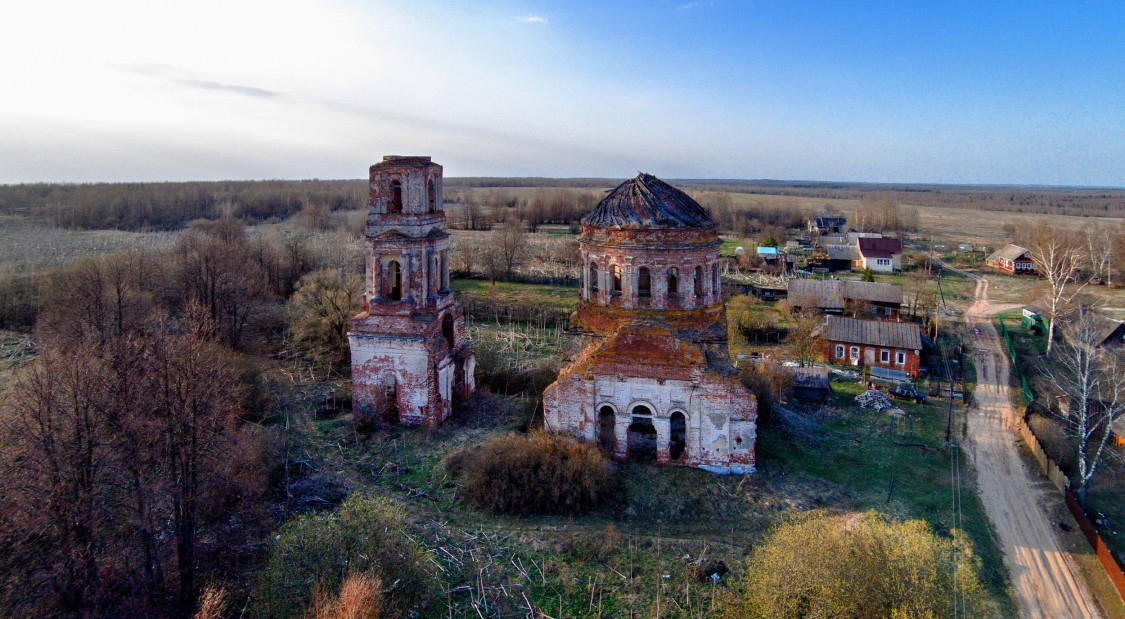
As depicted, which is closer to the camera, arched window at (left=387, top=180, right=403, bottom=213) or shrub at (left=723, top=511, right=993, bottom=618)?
shrub at (left=723, top=511, right=993, bottom=618)

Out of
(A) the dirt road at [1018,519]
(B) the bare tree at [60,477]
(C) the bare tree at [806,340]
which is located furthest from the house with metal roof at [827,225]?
(B) the bare tree at [60,477]

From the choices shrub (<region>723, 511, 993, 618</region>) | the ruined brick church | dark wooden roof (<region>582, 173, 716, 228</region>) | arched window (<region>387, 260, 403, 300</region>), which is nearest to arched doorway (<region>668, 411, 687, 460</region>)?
the ruined brick church

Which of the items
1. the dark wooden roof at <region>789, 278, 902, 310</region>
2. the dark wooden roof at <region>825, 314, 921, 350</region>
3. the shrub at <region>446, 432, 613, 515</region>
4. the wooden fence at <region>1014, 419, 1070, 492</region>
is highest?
the dark wooden roof at <region>789, 278, 902, 310</region>

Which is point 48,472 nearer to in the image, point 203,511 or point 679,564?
point 203,511

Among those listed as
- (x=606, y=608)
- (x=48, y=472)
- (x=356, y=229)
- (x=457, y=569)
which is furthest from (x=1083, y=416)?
(x=356, y=229)

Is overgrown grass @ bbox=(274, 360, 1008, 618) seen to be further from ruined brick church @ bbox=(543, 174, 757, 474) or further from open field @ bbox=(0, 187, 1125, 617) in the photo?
ruined brick church @ bbox=(543, 174, 757, 474)

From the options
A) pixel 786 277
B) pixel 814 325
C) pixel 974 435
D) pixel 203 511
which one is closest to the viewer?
pixel 203 511

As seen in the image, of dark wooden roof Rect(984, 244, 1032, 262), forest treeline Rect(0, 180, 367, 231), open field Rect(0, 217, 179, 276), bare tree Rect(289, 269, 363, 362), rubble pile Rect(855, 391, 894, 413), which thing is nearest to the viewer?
rubble pile Rect(855, 391, 894, 413)

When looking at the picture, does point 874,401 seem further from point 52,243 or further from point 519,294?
point 52,243
